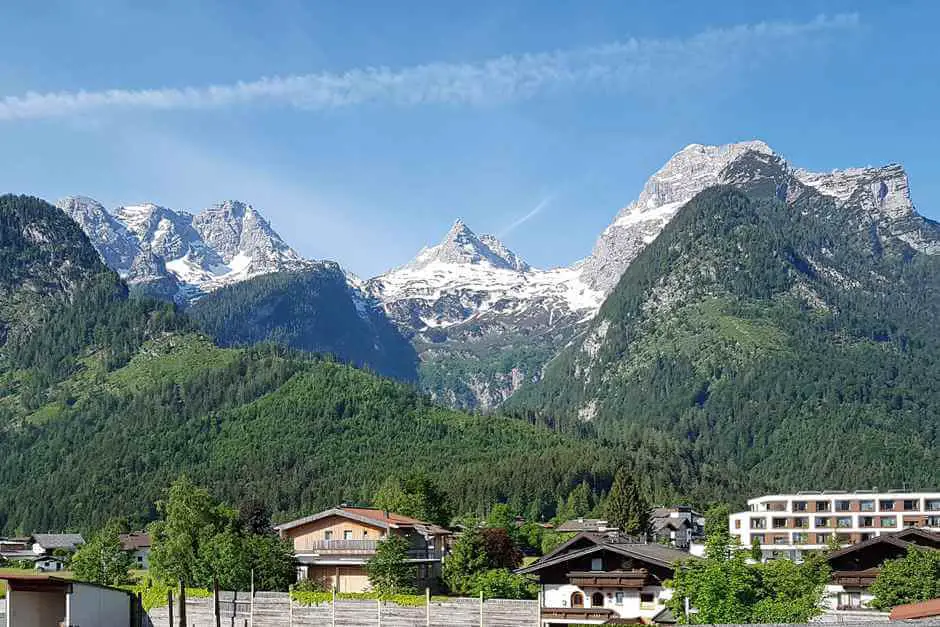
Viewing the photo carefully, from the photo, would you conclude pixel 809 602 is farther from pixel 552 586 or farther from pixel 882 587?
pixel 552 586

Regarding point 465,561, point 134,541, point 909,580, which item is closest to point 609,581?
point 909,580

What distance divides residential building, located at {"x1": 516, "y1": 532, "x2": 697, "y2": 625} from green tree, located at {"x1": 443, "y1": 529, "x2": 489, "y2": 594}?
2408 centimetres

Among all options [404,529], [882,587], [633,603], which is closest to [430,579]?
[404,529]

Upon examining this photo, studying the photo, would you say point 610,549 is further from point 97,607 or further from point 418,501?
point 418,501

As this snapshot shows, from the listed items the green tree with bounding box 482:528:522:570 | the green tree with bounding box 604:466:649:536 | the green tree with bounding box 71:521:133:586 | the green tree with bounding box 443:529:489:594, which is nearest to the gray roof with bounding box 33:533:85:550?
the green tree with bounding box 71:521:133:586

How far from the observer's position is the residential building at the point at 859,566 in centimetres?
8156

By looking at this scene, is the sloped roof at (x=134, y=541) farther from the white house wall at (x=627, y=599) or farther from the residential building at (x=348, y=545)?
the white house wall at (x=627, y=599)

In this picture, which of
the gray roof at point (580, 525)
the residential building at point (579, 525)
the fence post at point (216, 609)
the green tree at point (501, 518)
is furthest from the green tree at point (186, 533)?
the gray roof at point (580, 525)

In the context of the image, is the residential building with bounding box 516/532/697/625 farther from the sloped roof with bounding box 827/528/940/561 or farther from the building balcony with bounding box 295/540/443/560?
the building balcony with bounding box 295/540/443/560

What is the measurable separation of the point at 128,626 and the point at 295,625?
989 centimetres

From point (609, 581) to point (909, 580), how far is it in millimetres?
19517

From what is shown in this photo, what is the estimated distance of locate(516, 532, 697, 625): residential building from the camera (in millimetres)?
71938

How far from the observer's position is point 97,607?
61.2 metres

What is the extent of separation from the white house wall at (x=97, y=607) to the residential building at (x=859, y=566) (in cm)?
4740
